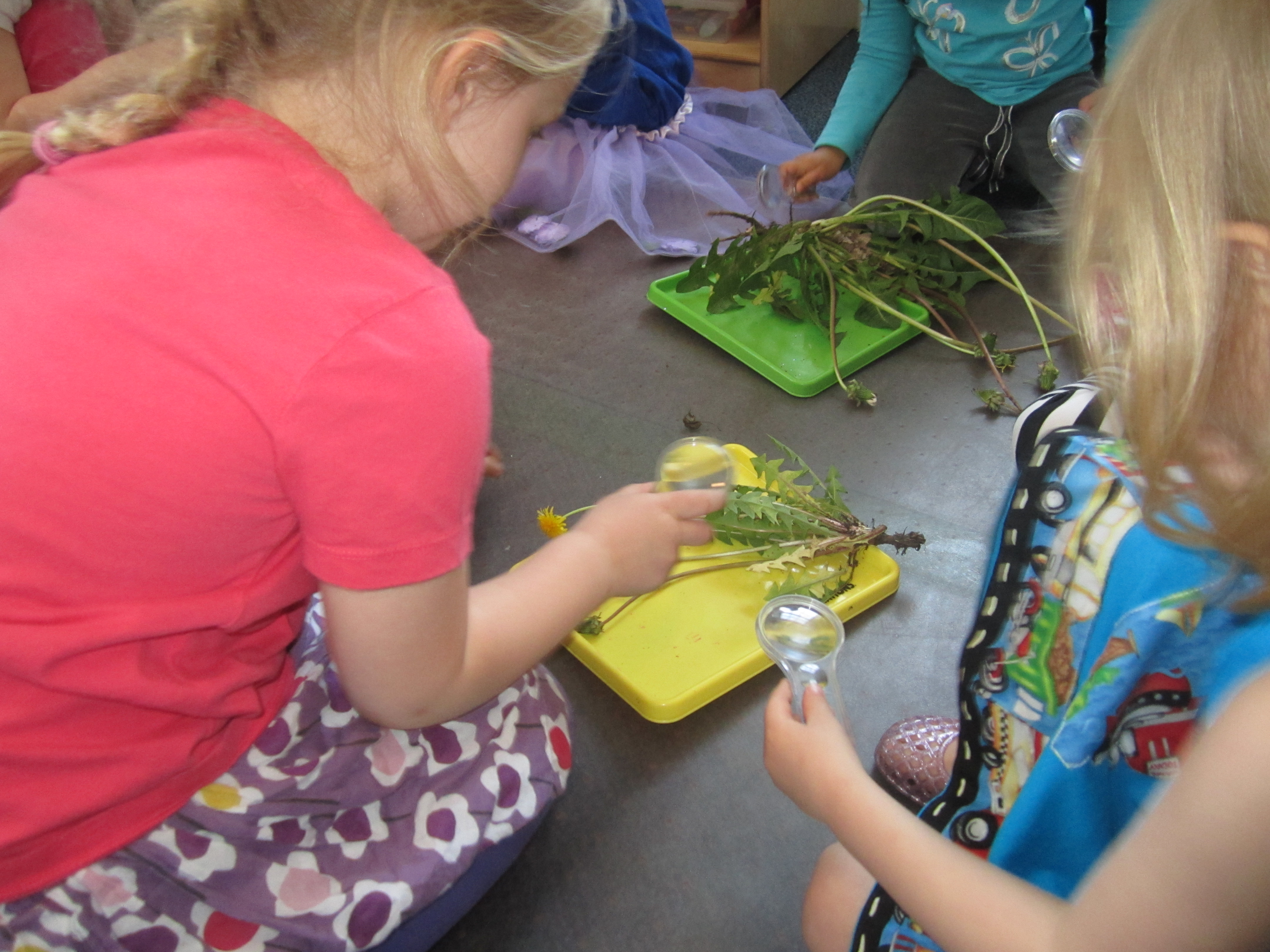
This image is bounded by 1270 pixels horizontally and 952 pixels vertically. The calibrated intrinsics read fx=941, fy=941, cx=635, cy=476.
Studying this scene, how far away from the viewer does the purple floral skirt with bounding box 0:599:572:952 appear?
2.07 ft

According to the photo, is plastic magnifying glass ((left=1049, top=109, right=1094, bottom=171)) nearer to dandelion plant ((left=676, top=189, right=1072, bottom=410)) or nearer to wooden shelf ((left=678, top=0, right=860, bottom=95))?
dandelion plant ((left=676, top=189, right=1072, bottom=410))

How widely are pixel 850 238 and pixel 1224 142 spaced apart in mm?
978

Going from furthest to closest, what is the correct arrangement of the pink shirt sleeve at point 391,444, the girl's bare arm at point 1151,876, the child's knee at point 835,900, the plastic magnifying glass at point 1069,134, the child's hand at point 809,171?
the child's hand at point 809,171 → the plastic magnifying glass at point 1069,134 → the child's knee at point 835,900 → the pink shirt sleeve at point 391,444 → the girl's bare arm at point 1151,876

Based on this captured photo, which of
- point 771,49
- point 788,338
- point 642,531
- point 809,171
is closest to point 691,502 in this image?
point 642,531

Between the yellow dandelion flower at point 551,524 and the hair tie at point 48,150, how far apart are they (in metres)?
0.56

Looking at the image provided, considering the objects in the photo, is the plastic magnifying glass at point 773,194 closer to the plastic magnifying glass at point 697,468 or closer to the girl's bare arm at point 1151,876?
the plastic magnifying glass at point 697,468

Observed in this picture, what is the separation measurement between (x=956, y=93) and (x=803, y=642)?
136 centimetres

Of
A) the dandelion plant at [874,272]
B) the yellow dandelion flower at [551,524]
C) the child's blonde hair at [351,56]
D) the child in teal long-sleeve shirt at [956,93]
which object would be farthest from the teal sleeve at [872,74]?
the child's blonde hair at [351,56]

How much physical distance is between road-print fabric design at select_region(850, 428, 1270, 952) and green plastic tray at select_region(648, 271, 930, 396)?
25.4 inches

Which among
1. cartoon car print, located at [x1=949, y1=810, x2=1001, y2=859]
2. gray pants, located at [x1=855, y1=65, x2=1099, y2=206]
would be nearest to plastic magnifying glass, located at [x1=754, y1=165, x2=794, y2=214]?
gray pants, located at [x1=855, y1=65, x2=1099, y2=206]

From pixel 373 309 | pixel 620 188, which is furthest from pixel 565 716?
pixel 620 188

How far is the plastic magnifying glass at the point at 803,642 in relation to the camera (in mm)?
708

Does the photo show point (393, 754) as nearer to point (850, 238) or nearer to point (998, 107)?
point (850, 238)

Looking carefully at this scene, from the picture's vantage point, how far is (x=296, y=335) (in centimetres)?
50
